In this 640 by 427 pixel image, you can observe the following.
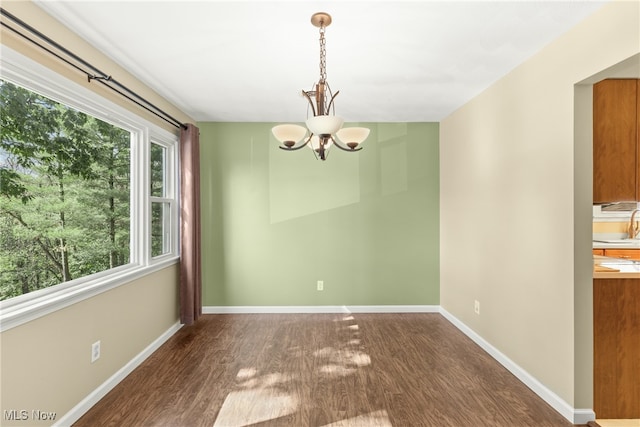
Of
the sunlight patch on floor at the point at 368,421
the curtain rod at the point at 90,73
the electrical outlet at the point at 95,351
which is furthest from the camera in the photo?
the electrical outlet at the point at 95,351

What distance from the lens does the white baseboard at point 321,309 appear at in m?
4.26

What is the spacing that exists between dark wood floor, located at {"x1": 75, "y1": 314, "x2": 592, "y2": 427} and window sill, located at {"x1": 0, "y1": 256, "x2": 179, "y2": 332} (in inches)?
32.2

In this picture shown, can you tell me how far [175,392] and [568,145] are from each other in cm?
336

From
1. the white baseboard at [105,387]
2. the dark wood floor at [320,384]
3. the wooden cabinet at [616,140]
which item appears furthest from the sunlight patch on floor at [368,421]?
the wooden cabinet at [616,140]

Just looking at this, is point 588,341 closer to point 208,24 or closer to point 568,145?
point 568,145

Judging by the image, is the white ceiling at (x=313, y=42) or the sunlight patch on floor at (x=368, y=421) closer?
the white ceiling at (x=313, y=42)

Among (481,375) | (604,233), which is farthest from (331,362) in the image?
(604,233)

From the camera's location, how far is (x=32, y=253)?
1.93m

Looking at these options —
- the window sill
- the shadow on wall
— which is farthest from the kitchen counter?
the window sill

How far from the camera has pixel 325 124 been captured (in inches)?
70.2

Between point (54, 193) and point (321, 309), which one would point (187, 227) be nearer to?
point (54, 193)

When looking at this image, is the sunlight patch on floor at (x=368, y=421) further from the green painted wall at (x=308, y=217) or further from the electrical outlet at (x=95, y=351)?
the green painted wall at (x=308, y=217)

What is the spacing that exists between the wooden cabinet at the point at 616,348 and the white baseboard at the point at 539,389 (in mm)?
169

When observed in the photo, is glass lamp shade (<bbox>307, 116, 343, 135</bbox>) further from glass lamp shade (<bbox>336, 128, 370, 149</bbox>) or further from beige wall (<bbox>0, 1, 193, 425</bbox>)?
beige wall (<bbox>0, 1, 193, 425</bbox>)
